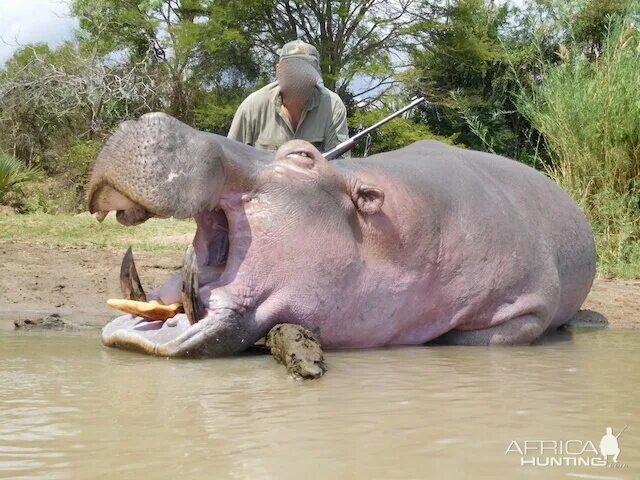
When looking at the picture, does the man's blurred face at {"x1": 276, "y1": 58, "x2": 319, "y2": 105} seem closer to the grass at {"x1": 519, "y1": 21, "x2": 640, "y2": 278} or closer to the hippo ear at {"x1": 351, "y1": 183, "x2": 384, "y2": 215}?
the hippo ear at {"x1": 351, "y1": 183, "x2": 384, "y2": 215}

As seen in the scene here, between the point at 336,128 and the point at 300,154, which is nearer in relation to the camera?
the point at 300,154

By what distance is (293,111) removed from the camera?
5.15m

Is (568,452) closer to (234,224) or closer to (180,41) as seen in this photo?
(234,224)

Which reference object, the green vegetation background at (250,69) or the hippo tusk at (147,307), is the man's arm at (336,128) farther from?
the green vegetation background at (250,69)

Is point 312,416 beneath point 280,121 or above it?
beneath

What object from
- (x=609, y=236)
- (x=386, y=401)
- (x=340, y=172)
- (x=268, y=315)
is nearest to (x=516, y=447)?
(x=386, y=401)

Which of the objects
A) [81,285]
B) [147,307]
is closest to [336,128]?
[81,285]

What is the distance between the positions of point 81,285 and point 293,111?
1.49 metres

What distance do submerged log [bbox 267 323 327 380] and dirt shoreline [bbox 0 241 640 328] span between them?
4.48 ft

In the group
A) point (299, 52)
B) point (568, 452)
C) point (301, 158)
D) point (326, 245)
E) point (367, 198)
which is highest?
point (299, 52)

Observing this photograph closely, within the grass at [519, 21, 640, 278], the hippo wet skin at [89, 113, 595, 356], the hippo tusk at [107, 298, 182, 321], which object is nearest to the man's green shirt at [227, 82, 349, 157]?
the hippo wet skin at [89, 113, 595, 356]

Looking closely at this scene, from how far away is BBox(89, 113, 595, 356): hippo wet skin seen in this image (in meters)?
3.02

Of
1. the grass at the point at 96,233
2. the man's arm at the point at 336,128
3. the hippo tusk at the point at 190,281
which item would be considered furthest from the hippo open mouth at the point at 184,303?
the grass at the point at 96,233

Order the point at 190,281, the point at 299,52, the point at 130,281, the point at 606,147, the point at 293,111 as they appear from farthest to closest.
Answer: the point at 606,147
the point at 293,111
the point at 299,52
the point at 130,281
the point at 190,281
